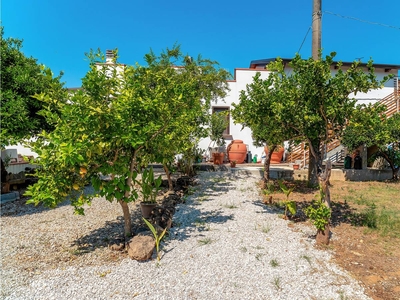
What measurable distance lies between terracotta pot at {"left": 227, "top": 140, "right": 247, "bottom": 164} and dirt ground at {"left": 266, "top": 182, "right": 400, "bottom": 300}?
880 cm

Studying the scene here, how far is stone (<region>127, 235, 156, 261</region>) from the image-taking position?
12.8 ft

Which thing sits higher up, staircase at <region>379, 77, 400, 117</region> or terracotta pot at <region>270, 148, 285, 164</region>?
staircase at <region>379, 77, 400, 117</region>

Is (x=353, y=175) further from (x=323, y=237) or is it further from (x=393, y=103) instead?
(x=323, y=237)

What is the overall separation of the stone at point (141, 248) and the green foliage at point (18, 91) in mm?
3795

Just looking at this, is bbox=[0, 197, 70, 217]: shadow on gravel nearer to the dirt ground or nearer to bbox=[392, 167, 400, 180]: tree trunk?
the dirt ground

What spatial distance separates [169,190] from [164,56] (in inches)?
195

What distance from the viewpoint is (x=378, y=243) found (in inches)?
183

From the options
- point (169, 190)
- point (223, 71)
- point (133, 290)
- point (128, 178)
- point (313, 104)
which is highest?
point (223, 71)

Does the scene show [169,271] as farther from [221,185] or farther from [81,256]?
[221,185]

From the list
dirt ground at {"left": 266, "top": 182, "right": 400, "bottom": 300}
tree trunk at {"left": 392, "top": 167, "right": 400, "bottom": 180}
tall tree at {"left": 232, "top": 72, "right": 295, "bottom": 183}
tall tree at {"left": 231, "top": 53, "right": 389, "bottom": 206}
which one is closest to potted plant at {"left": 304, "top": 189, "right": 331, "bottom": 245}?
dirt ground at {"left": 266, "top": 182, "right": 400, "bottom": 300}

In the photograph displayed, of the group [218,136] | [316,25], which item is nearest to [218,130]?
[218,136]

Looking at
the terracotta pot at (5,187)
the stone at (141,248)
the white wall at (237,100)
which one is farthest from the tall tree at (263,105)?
the white wall at (237,100)

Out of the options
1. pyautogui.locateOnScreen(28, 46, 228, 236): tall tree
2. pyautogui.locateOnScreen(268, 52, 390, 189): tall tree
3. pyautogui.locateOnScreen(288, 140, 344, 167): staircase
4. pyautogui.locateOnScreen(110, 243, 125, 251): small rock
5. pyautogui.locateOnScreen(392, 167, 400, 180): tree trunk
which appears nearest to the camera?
pyautogui.locateOnScreen(28, 46, 228, 236): tall tree

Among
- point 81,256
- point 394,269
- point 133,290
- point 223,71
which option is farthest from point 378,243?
point 223,71
